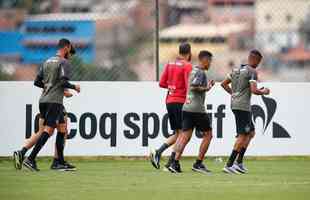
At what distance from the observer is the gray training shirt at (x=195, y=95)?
19.0m

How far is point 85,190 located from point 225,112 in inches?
278

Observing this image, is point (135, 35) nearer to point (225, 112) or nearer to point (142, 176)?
point (225, 112)

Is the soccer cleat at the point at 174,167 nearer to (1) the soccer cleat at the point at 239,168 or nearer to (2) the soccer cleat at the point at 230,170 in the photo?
(2) the soccer cleat at the point at 230,170

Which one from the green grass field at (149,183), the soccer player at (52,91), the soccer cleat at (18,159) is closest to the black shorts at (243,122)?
the green grass field at (149,183)

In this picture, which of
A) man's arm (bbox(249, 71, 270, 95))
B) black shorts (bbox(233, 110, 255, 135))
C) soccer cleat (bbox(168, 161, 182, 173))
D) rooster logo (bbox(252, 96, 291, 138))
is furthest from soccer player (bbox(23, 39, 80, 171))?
rooster logo (bbox(252, 96, 291, 138))

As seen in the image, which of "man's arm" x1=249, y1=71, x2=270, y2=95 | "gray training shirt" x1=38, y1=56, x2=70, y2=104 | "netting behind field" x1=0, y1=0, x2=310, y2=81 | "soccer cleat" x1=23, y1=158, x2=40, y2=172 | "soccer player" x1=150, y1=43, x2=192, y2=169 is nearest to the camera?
"man's arm" x1=249, y1=71, x2=270, y2=95

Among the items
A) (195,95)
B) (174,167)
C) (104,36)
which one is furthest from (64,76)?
(104,36)

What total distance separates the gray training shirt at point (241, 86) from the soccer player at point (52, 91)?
246 cm

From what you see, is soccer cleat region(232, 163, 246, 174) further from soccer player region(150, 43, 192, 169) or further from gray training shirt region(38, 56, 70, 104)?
gray training shirt region(38, 56, 70, 104)

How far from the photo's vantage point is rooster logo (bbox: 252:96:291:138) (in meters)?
22.9

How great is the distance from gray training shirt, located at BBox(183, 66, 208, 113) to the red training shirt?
0.46 m

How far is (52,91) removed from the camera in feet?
64.4

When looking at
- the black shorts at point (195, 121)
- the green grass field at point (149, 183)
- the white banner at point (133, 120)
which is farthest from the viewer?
the white banner at point (133, 120)

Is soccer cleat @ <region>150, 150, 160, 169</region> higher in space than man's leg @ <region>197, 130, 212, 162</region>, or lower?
lower
